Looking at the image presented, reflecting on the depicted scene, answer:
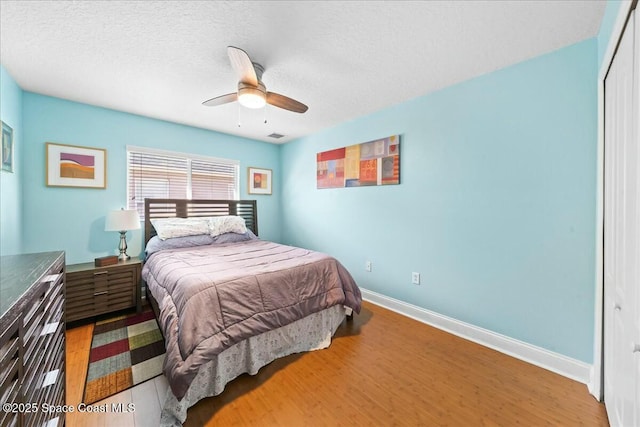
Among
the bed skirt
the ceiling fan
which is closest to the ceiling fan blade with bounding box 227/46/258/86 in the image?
the ceiling fan

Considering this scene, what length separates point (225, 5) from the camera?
5.03ft

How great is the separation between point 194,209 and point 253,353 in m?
2.60

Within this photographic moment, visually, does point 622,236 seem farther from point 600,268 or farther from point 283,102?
point 283,102

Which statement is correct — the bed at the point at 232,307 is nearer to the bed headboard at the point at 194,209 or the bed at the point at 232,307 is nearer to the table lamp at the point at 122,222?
the table lamp at the point at 122,222

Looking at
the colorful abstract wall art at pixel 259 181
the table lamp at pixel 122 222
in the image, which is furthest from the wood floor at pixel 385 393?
the colorful abstract wall art at pixel 259 181

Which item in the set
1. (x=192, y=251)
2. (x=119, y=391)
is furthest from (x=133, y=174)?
(x=119, y=391)

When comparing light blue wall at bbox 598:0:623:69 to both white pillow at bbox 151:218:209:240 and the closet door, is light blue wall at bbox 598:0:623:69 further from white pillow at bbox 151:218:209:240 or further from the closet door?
white pillow at bbox 151:218:209:240

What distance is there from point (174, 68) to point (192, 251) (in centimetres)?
184

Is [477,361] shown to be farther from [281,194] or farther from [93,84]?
[93,84]

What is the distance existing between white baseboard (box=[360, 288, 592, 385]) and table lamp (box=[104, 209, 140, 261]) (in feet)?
10.2

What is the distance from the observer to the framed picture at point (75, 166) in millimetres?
2796

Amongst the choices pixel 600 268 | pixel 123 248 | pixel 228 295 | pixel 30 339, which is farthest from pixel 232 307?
pixel 600 268

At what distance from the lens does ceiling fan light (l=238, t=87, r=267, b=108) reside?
79.5 inches

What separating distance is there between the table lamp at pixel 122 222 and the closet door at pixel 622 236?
12.9ft
